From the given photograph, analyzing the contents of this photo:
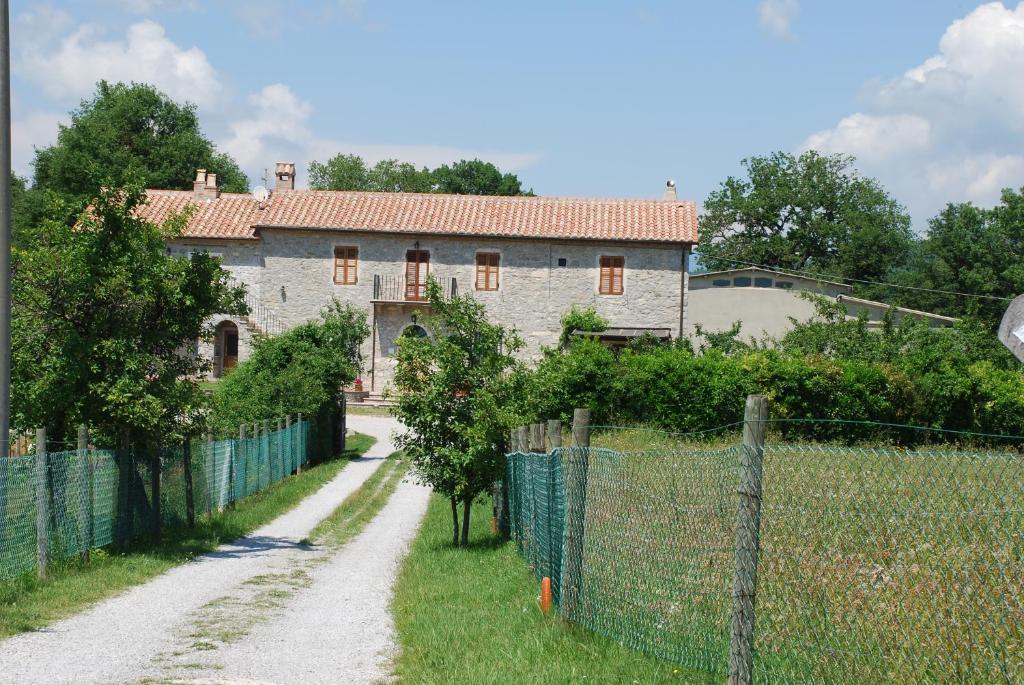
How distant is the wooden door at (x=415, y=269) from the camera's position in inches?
1796

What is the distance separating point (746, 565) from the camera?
211 inches

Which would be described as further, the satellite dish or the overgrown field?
the overgrown field

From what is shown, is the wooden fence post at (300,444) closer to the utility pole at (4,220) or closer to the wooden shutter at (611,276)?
the utility pole at (4,220)

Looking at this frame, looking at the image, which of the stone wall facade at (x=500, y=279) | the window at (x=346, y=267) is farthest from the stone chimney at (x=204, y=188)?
the window at (x=346, y=267)

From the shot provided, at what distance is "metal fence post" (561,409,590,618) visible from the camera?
8234 mm

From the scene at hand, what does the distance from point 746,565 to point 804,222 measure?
2858 inches

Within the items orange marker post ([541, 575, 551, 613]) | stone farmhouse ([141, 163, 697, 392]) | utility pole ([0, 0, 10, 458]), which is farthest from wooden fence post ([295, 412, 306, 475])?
orange marker post ([541, 575, 551, 613])

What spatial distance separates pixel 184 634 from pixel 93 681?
6.05 ft

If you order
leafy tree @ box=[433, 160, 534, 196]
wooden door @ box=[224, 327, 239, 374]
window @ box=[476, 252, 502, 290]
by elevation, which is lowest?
wooden door @ box=[224, 327, 239, 374]

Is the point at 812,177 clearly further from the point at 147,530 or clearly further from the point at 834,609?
the point at 834,609

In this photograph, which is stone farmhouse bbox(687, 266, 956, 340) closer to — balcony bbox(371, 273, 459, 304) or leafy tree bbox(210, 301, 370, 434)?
balcony bbox(371, 273, 459, 304)

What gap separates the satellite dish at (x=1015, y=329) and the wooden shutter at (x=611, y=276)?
1623 inches

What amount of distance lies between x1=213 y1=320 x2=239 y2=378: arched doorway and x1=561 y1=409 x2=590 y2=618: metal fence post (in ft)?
137

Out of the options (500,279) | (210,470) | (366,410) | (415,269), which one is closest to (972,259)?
(500,279)
